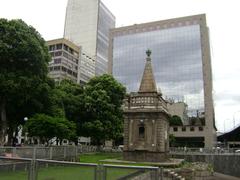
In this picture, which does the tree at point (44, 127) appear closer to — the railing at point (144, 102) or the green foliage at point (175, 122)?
the railing at point (144, 102)

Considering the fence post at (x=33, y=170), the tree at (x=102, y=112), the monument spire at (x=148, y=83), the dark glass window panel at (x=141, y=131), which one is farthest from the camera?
the tree at (x=102, y=112)

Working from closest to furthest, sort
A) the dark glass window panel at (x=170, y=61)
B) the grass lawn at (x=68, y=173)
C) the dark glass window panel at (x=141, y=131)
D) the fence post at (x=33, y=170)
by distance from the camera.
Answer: the grass lawn at (x=68, y=173), the fence post at (x=33, y=170), the dark glass window panel at (x=141, y=131), the dark glass window panel at (x=170, y=61)

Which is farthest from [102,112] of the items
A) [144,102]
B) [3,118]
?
[3,118]

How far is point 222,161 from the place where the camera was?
36.2 metres

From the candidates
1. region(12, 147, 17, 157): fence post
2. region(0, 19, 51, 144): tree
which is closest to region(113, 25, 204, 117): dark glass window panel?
region(0, 19, 51, 144): tree

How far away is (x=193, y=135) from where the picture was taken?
304ft

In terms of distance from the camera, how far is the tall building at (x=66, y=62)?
94625 mm

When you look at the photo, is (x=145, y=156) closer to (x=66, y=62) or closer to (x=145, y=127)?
(x=145, y=127)

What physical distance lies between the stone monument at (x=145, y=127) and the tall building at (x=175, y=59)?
62841 mm

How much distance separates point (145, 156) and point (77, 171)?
25.4 m

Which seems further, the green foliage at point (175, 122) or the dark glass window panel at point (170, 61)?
the dark glass window panel at point (170, 61)

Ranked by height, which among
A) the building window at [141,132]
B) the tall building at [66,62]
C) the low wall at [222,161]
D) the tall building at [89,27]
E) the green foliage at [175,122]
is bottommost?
the low wall at [222,161]

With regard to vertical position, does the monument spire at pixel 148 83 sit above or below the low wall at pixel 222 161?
above

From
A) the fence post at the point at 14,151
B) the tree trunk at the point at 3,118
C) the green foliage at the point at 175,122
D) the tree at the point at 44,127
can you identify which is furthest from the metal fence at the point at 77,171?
the green foliage at the point at 175,122
